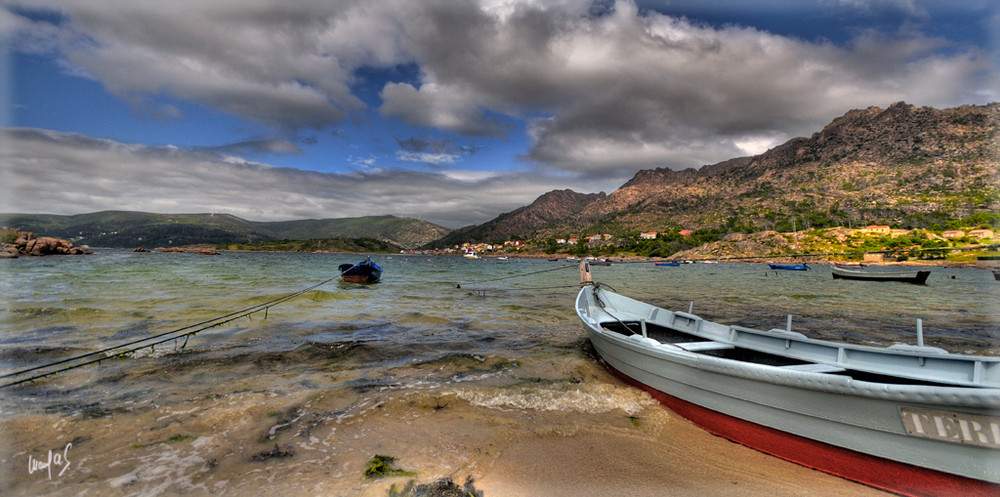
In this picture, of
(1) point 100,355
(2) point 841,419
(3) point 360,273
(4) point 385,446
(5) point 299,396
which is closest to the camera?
(2) point 841,419

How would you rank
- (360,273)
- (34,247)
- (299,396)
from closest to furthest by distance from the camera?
(299,396)
(360,273)
(34,247)

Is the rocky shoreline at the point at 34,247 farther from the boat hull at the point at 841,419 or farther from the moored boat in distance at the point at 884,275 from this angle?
the moored boat in distance at the point at 884,275

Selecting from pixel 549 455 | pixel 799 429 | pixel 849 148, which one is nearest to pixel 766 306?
pixel 799 429

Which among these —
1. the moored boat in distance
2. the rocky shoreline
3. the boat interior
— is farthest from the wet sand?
the rocky shoreline

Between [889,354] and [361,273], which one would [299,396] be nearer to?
[889,354]

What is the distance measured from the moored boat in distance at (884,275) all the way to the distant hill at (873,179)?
87037mm

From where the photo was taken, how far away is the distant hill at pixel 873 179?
→ 10494 centimetres

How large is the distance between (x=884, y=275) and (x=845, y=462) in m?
50.5

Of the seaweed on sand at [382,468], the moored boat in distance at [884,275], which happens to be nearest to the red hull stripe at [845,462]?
the seaweed on sand at [382,468]

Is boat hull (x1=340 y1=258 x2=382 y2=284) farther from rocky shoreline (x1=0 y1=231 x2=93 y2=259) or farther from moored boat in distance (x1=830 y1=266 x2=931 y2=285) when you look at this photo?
rocky shoreline (x1=0 y1=231 x2=93 y2=259)

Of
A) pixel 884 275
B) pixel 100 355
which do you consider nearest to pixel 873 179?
pixel 884 275

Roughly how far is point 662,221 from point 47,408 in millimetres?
195879

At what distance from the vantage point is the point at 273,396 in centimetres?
739

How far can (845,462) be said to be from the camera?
183 inches
